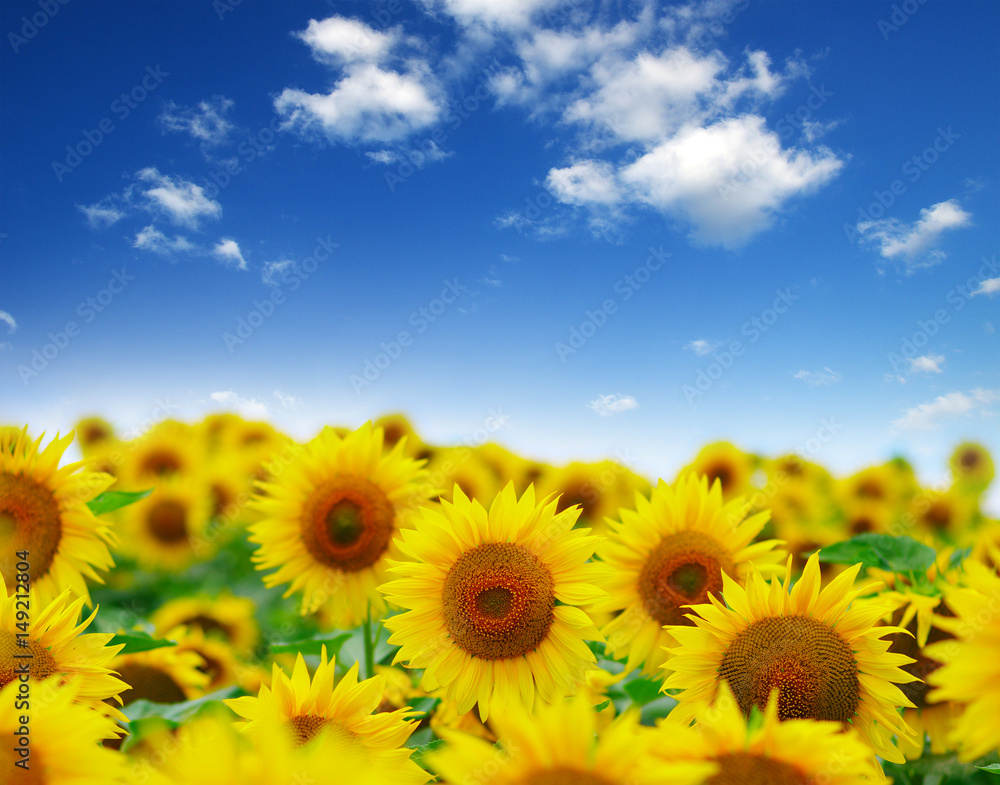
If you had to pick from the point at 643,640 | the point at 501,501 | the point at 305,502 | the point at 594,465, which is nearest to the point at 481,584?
the point at 501,501

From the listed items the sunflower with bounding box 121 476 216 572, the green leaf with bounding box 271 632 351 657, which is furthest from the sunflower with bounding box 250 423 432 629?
the sunflower with bounding box 121 476 216 572

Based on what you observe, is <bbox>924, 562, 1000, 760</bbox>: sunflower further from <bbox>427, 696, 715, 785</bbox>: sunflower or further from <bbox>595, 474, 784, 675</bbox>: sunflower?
<bbox>595, 474, 784, 675</bbox>: sunflower

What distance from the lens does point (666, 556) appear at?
2.85 meters

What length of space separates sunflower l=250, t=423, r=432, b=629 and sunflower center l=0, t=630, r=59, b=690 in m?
1.56

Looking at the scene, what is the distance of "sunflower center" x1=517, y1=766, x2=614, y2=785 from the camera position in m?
1.10

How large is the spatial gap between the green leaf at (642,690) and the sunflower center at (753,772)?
49.6 inches

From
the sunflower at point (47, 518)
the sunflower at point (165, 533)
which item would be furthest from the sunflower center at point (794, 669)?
the sunflower at point (165, 533)

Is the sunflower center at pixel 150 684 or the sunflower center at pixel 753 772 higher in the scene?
the sunflower center at pixel 753 772

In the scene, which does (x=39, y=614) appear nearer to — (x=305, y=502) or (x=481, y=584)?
(x=481, y=584)

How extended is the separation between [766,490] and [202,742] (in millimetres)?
6836

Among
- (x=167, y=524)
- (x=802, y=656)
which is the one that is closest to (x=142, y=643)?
(x=802, y=656)

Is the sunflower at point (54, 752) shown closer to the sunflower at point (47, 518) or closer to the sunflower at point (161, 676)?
the sunflower at point (47, 518)

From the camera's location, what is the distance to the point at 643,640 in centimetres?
281

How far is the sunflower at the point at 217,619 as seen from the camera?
5020 millimetres
